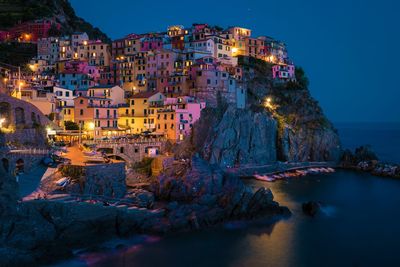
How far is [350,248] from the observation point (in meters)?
→ 37.6

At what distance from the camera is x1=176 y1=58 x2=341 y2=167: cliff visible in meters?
65.3

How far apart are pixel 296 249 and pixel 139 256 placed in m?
12.4

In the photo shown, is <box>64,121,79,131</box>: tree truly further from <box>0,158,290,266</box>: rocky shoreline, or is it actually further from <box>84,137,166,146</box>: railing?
<box>0,158,290,266</box>: rocky shoreline

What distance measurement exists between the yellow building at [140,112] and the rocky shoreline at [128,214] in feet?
50.9

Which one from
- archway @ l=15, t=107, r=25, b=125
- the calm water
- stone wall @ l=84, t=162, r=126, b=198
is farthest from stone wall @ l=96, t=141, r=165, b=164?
the calm water

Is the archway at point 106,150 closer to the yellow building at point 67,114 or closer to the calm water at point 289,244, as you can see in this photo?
the yellow building at point 67,114

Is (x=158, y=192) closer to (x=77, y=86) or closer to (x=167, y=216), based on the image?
(x=167, y=216)

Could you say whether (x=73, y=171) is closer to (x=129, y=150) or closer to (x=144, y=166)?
(x=129, y=150)

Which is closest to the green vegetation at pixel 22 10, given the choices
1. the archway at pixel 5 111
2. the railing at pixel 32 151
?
the archway at pixel 5 111

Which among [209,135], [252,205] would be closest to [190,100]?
[209,135]

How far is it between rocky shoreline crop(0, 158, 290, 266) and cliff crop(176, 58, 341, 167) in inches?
560

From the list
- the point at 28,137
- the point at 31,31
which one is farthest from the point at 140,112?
the point at 31,31

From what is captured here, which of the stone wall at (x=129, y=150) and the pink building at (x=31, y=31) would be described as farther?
the pink building at (x=31, y=31)

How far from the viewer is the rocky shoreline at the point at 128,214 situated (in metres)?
30.8
